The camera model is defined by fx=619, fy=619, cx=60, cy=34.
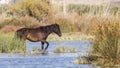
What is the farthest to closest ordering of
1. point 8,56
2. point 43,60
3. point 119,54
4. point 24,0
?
point 24,0, point 8,56, point 43,60, point 119,54

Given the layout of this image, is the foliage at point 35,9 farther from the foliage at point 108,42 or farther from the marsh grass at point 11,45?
the foliage at point 108,42

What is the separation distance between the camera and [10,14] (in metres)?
Answer: 49.7

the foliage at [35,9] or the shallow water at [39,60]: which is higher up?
the foliage at [35,9]

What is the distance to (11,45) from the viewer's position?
1009 inches

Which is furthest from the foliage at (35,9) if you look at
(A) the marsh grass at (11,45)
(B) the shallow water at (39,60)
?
(B) the shallow water at (39,60)

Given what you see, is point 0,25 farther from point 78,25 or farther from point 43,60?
point 43,60

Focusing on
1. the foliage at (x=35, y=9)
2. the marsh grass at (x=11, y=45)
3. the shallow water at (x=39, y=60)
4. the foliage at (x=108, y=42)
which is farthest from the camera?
the foliage at (x=35, y=9)

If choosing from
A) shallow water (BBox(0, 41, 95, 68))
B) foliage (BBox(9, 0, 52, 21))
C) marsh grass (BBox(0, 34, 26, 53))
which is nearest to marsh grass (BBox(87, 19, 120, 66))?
shallow water (BBox(0, 41, 95, 68))

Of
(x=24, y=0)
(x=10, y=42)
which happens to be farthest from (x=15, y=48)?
(x=24, y=0)

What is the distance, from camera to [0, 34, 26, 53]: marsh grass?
25.4 meters

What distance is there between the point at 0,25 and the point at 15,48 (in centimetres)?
1732

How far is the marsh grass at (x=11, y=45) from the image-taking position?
25.4 meters

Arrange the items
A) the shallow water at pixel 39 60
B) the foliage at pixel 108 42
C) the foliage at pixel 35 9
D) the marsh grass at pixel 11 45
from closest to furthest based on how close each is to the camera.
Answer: the foliage at pixel 108 42 < the shallow water at pixel 39 60 < the marsh grass at pixel 11 45 < the foliage at pixel 35 9

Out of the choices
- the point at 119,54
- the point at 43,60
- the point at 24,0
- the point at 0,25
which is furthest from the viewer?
the point at 24,0
